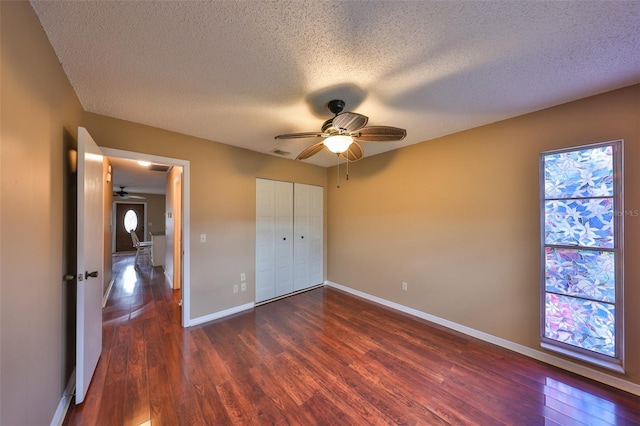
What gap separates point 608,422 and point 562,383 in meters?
0.34

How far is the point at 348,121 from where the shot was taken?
1.62m

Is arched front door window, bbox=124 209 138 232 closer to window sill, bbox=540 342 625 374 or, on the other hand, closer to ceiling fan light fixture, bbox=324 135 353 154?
ceiling fan light fixture, bbox=324 135 353 154

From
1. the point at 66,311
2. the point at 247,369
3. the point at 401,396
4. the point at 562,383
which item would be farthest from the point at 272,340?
the point at 562,383

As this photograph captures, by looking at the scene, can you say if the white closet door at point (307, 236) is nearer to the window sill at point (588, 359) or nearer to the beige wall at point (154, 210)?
the window sill at point (588, 359)

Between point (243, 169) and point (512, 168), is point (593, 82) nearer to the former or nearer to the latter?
point (512, 168)

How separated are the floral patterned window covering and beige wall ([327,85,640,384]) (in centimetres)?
8

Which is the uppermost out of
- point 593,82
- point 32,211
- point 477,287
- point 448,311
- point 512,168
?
point 593,82

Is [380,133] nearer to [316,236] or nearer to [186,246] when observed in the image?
[186,246]

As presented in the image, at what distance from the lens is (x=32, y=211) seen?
112 cm

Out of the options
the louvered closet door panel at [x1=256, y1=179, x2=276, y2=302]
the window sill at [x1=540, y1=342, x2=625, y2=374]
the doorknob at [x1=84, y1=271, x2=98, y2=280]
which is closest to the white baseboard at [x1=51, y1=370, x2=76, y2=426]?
the doorknob at [x1=84, y1=271, x2=98, y2=280]

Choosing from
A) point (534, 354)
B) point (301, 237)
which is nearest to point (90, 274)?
point (301, 237)

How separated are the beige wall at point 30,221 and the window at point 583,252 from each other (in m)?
3.62

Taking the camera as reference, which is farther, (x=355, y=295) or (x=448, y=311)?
(x=355, y=295)

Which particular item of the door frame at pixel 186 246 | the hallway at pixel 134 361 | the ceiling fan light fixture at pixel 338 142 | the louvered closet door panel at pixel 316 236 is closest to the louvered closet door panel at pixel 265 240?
the louvered closet door panel at pixel 316 236
